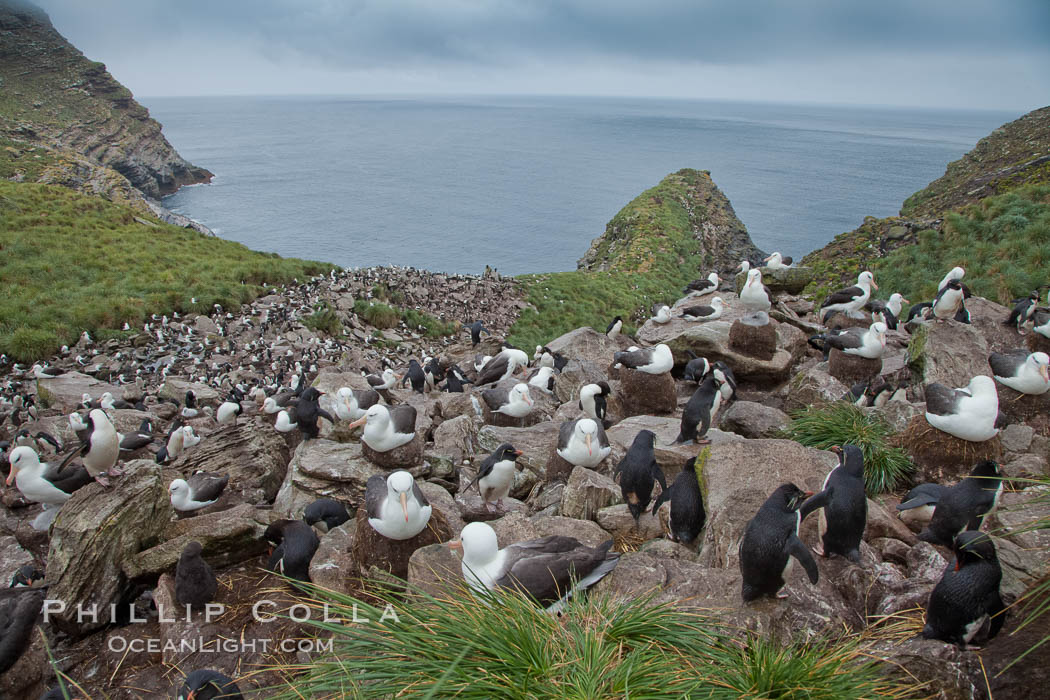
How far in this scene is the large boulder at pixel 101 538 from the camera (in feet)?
21.9

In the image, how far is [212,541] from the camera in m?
7.37

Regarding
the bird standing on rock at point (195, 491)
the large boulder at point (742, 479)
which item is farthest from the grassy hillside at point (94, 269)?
the large boulder at point (742, 479)

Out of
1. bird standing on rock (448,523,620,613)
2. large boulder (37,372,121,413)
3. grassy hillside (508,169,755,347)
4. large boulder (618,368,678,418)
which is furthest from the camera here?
grassy hillside (508,169,755,347)

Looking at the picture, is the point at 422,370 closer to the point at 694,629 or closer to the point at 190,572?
the point at 190,572

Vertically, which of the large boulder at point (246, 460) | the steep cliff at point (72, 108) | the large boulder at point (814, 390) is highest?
the steep cliff at point (72, 108)

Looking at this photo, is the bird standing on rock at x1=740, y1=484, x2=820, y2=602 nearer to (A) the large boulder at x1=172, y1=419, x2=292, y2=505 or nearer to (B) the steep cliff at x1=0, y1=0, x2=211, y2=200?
(A) the large boulder at x1=172, y1=419, x2=292, y2=505

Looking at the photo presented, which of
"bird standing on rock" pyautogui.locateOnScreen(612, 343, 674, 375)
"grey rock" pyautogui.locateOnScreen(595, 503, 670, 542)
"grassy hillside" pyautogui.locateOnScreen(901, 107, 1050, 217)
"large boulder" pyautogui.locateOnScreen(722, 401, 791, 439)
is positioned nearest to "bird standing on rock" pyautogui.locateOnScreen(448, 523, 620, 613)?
"grey rock" pyautogui.locateOnScreen(595, 503, 670, 542)

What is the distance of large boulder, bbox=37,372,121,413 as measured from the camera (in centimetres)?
1547

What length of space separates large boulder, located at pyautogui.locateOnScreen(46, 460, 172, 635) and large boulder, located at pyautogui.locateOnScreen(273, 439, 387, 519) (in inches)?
60.2

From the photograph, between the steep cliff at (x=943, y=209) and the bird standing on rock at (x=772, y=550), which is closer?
the bird standing on rock at (x=772, y=550)

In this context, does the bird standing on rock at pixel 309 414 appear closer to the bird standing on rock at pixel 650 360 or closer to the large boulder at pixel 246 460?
the large boulder at pixel 246 460

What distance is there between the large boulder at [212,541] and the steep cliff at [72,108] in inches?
2545

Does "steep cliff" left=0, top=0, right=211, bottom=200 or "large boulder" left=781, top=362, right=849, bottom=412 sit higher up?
"steep cliff" left=0, top=0, right=211, bottom=200

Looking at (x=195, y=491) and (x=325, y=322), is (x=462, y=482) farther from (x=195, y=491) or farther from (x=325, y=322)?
(x=325, y=322)
